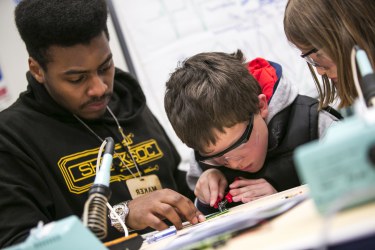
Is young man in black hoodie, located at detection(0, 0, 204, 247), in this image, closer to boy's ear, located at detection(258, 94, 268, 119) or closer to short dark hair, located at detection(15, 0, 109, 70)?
short dark hair, located at detection(15, 0, 109, 70)

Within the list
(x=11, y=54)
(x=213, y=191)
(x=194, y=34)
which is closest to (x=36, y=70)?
(x=213, y=191)

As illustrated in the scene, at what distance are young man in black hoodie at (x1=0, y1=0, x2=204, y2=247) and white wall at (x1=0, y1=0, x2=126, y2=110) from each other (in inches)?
39.3

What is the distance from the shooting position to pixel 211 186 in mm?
1392

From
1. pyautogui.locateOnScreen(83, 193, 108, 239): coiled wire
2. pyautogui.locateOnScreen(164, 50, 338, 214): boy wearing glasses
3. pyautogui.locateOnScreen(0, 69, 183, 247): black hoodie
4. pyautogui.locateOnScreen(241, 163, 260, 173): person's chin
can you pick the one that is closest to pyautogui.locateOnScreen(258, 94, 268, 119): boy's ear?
pyautogui.locateOnScreen(164, 50, 338, 214): boy wearing glasses

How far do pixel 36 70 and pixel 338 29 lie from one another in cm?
101

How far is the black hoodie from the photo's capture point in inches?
51.9

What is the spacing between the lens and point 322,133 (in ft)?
4.41

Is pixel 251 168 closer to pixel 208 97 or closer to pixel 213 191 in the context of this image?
pixel 213 191

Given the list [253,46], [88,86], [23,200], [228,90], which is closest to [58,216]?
[23,200]

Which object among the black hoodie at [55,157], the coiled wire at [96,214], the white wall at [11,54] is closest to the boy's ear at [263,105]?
the black hoodie at [55,157]

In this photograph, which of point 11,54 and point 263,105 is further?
point 11,54

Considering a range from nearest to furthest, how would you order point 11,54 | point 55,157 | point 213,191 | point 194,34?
point 213,191 → point 55,157 → point 194,34 → point 11,54

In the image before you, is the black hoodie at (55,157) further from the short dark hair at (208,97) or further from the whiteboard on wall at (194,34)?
the whiteboard on wall at (194,34)

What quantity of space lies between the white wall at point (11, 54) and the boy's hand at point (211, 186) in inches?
61.5
